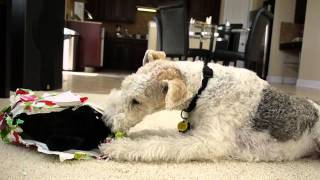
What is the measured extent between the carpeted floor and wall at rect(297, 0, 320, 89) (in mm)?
5900

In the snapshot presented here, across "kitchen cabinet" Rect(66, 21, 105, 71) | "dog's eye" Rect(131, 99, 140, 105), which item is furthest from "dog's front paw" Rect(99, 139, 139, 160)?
"kitchen cabinet" Rect(66, 21, 105, 71)

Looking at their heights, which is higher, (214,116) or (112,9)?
(112,9)

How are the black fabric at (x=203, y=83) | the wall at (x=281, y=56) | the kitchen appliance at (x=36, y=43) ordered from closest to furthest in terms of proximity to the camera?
1. the black fabric at (x=203, y=83)
2. the kitchen appliance at (x=36, y=43)
3. the wall at (x=281, y=56)

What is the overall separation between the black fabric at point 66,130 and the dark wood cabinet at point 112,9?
28.1ft

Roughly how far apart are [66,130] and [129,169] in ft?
0.98

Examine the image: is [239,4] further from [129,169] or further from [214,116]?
[129,169]

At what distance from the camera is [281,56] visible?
26.0 ft

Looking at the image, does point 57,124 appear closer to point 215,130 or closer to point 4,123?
point 4,123

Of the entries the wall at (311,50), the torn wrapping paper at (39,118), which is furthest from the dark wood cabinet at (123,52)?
the torn wrapping paper at (39,118)

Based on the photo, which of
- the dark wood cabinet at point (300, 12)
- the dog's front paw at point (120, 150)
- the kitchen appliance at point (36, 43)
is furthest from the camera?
the dark wood cabinet at point (300, 12)

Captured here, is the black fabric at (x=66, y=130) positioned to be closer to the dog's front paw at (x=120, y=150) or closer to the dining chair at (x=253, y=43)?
the dog's front paw at (x=120, y=150)

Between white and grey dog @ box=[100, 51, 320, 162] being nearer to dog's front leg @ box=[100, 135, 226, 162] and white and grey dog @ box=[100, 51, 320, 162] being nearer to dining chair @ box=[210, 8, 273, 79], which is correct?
dog's front leg @ box=[100, 135, 226, 162]

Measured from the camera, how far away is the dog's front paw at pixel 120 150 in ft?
4.07

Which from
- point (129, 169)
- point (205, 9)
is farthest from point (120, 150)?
point (205, 9)
